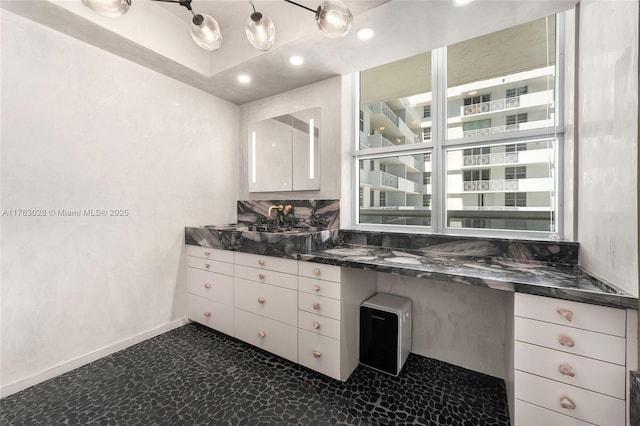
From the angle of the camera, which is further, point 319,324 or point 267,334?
point 267,334

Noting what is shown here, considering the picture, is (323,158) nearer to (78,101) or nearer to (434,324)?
(434,324)

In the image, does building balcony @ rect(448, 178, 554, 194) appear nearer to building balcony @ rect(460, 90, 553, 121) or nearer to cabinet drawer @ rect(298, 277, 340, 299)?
building balcony @ rect(460, 90, 553, 121)

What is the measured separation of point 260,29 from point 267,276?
1.68 metres

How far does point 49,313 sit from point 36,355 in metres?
0.28

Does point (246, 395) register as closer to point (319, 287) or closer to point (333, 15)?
point (319, 287)

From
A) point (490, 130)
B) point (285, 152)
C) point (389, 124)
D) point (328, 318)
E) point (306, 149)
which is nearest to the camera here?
point (328, 318)

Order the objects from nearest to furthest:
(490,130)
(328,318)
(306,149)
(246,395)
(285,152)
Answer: (246,395) < (328,318) < (490,130) < (306,149) < (285,152)

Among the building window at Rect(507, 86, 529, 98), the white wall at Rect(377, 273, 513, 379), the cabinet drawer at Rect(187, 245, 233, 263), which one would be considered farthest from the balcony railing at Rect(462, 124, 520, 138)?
the cabinet drawer at Rect(187, 245, 233, 263)

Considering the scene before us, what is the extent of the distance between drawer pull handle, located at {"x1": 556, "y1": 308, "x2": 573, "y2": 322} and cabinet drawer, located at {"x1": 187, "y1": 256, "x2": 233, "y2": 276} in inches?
89.1

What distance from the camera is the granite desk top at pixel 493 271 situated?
3.71ft

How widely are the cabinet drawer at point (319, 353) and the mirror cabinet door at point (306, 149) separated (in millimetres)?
1424

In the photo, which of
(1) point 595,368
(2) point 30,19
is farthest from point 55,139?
(1) point 595,368

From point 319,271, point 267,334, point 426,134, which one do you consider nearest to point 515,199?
point 426,134

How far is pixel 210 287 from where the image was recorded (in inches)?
102
